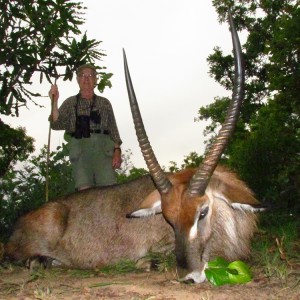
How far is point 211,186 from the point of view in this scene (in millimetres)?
5031

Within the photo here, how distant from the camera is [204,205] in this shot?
462cm

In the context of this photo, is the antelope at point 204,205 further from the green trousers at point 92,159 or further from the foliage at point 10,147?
the foliage at point 10,147

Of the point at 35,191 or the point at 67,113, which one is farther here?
the point at 35,191

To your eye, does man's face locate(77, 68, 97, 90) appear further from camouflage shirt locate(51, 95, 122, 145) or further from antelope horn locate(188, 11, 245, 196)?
antelope horn locate(188, 11, 245, 196)

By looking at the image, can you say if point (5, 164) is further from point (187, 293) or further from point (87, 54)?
point (187, 293)

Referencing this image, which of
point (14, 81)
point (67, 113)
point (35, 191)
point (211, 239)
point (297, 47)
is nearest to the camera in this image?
point (211, 239)

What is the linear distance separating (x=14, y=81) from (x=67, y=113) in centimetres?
161

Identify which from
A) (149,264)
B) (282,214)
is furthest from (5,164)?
(149,264)

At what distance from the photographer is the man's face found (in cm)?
776

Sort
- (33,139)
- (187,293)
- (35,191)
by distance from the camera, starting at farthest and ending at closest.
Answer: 1. (33,139)
2. (35,191)
3. (187,293)

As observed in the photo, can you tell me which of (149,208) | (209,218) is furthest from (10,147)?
(209,218)

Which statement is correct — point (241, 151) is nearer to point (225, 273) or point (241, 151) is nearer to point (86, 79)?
point (86, 79)

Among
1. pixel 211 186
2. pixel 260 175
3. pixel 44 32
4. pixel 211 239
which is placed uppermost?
pixel 44 32

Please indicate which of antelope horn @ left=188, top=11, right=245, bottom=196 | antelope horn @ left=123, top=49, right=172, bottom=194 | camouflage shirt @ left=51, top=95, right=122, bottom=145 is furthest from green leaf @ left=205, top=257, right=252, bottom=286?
camouflage shirt @ left=51, top=95, right=122, bottom=145
